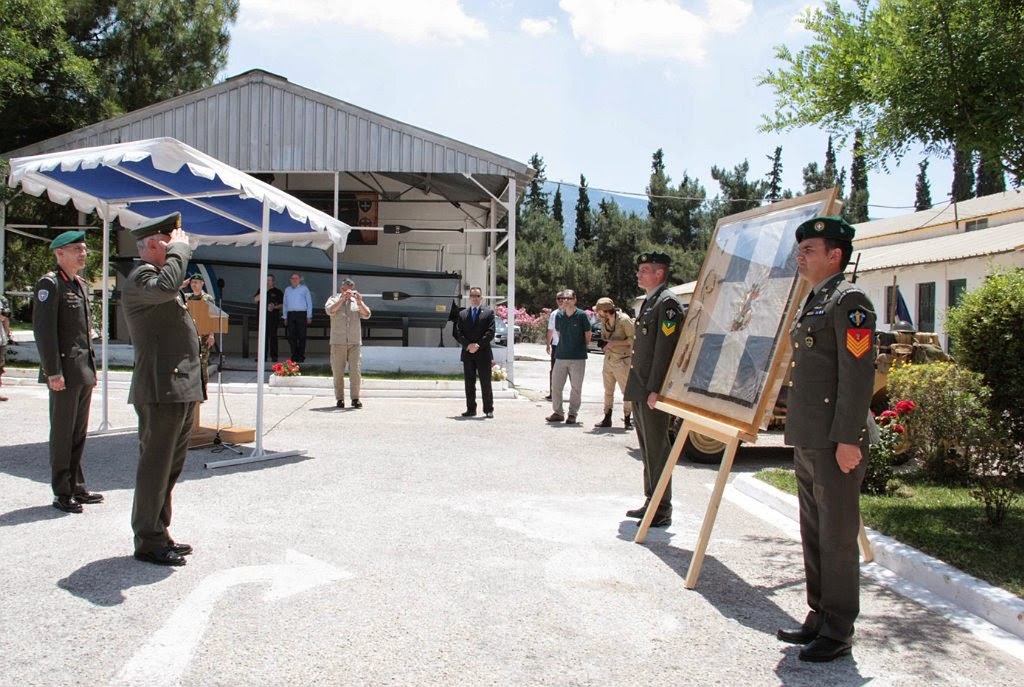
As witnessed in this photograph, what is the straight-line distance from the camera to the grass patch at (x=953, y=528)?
4996 millimetres

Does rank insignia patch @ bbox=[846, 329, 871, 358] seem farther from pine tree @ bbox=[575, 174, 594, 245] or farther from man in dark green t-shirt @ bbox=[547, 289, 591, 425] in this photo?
pine tree @ bbox=[575, 174, 594, 245]

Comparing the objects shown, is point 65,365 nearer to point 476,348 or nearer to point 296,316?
point 476,348

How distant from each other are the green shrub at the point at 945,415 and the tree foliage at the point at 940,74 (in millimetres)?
2707

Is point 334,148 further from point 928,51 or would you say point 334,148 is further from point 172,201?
point 928,51

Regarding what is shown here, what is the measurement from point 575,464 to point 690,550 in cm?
319

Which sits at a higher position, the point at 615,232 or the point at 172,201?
the point at 615,232

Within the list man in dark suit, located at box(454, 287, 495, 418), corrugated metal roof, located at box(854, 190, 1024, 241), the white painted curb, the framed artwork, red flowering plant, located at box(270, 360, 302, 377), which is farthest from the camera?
corrugated metal roof, located at box(854, 190, 1024, 241)

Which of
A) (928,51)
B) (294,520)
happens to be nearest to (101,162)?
(294,520)

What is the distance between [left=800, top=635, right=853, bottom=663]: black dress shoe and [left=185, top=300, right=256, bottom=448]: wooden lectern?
6.41 m

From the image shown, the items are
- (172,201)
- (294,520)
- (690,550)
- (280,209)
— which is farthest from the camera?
(172,201)

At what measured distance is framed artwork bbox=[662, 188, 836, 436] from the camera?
4672mm

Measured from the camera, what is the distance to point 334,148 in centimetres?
1825

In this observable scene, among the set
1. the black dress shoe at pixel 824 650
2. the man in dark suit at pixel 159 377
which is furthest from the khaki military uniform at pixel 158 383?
the black dress shoe at pixel 824 650

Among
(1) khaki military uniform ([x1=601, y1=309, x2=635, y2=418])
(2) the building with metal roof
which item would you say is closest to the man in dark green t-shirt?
(1) khaki military uniform ([x1=601, y1=309, x2=635, y2=418])
